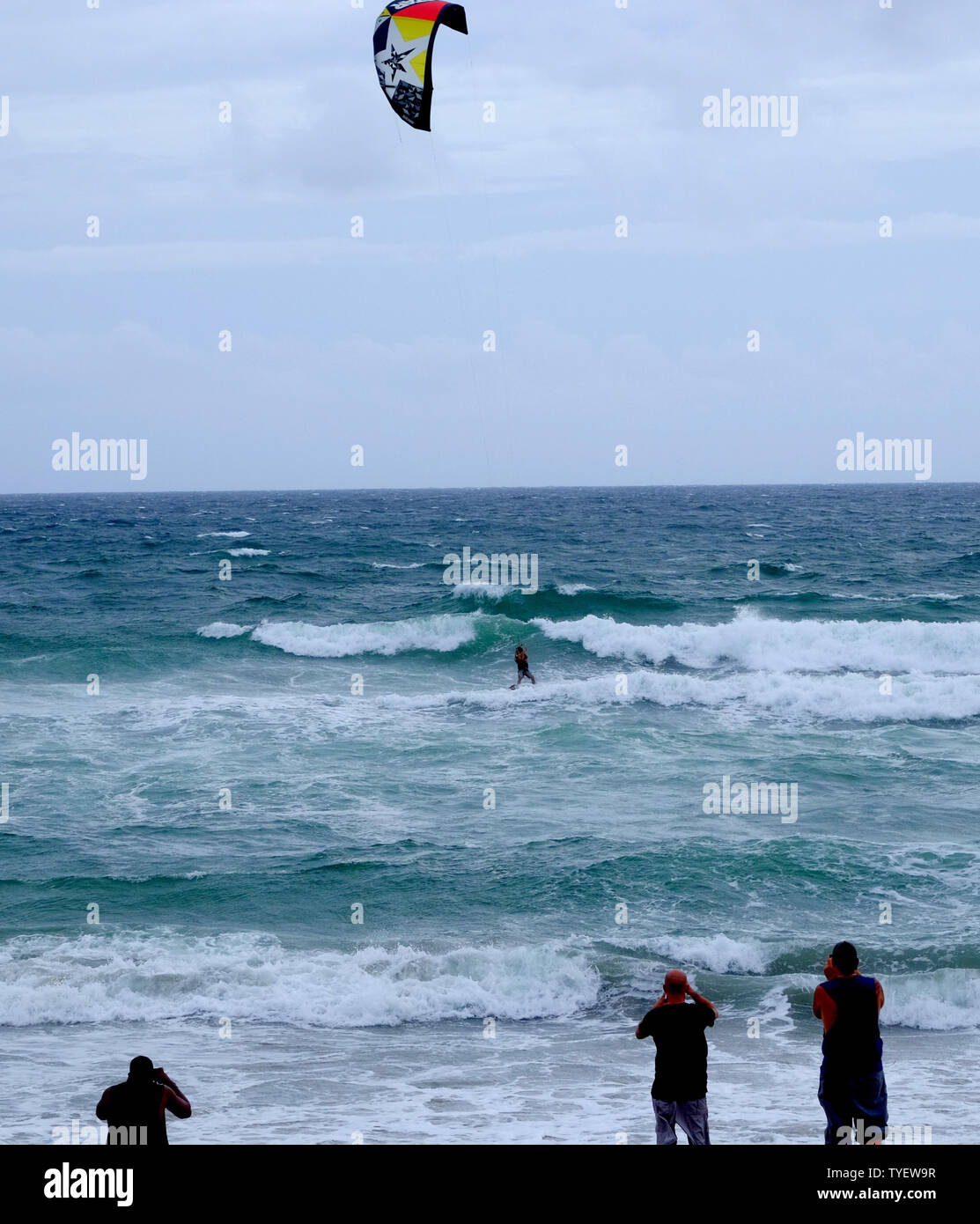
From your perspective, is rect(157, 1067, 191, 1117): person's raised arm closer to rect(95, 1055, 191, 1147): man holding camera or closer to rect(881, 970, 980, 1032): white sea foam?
rect(95, 1055, 191, 1147): man holding camera

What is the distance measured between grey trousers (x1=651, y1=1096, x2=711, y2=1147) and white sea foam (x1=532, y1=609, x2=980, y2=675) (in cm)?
2257

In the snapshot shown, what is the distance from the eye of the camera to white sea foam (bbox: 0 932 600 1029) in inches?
412

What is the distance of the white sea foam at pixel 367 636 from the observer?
3002 centimetres

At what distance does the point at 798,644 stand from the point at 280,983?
21149mm

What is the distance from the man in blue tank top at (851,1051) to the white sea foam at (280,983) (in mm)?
5017

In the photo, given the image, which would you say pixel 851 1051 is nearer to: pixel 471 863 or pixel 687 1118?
pixel 687 1118

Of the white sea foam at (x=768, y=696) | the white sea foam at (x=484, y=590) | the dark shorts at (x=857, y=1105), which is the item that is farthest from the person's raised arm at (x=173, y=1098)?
the white sea foam at (x=484, y=590)

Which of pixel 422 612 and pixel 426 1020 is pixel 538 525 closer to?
pixel 422 612

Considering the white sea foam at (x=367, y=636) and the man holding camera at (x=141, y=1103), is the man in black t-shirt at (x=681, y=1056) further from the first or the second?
the white sea foam at (x=367, y=636)

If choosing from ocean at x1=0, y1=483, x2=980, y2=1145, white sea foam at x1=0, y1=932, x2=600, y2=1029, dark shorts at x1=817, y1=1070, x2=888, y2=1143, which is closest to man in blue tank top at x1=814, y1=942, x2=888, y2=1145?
dark shorts at x1=817, y1=1070, x2=888, y2=1143

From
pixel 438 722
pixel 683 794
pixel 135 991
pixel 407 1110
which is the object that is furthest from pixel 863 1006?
pixel 438 722

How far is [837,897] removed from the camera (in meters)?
12.9
